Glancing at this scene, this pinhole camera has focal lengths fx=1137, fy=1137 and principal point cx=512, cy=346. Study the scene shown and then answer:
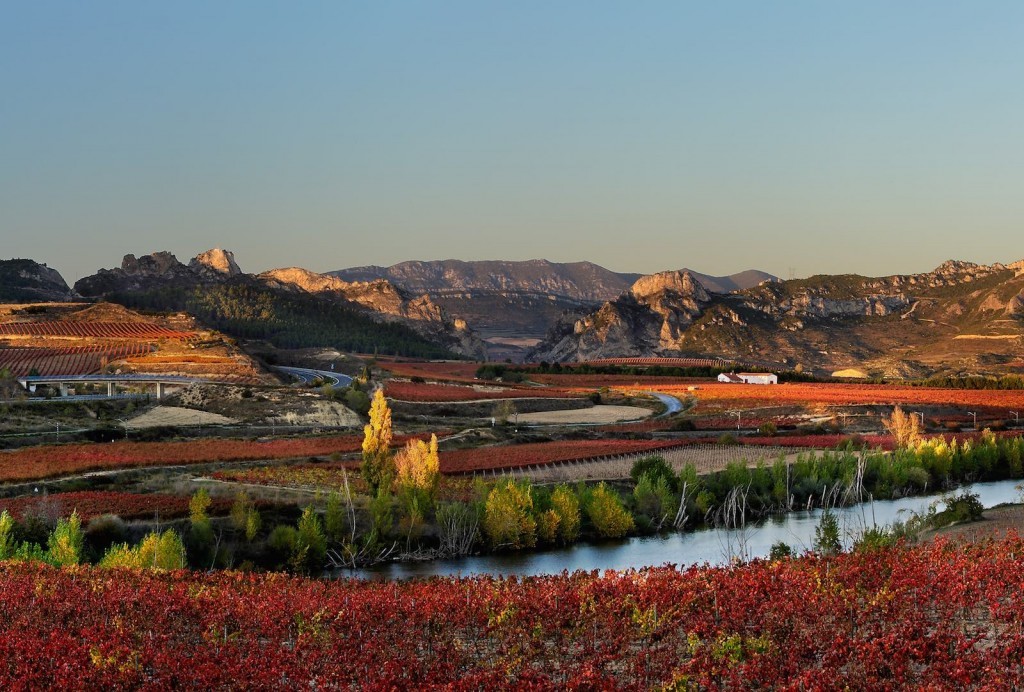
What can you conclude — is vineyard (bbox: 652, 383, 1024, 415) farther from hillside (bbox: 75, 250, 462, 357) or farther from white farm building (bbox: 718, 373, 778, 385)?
hillside (bbox: 75, 250, 462, 357)

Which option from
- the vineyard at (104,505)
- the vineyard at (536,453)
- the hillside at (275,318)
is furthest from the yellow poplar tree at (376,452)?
the hillside at (275,318)

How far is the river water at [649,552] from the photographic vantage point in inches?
1271

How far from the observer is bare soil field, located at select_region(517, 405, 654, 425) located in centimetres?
7881

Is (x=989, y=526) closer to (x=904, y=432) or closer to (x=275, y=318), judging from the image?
(x=904, y=432)

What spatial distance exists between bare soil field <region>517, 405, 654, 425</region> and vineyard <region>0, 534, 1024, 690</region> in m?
56.3

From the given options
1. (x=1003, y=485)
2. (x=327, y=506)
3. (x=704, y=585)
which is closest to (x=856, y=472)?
(x=1003, y=485)

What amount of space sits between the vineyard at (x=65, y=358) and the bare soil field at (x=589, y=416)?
33671 mm

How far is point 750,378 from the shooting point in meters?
114

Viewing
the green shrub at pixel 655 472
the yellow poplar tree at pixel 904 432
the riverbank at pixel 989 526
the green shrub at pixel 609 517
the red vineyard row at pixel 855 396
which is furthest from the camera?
the red vineyard row at pixel 855 396

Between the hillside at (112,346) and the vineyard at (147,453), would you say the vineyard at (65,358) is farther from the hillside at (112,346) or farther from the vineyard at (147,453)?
the vineyard at (147,453)

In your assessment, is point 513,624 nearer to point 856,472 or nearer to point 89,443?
point 856,472

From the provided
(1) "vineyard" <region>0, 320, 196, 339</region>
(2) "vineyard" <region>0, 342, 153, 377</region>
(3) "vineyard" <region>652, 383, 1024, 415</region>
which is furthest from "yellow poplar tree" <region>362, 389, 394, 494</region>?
(1) "vineyard" <region>0, 320, 196, 339</region>

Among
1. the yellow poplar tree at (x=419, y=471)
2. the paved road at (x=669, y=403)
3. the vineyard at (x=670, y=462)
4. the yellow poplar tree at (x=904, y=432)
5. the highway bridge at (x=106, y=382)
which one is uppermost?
the highway bridge at (x=106, y=382)

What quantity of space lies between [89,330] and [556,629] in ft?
340
